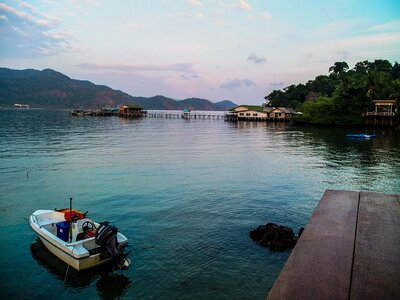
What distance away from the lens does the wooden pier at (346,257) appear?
441 centimetres

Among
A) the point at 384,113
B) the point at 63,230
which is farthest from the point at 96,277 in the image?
the point at 384,113

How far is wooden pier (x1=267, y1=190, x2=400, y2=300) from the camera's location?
173 inches

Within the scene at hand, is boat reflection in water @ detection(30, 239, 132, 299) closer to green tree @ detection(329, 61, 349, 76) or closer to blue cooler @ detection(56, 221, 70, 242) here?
blue cooler @ detection(56, 221, 70, 242)

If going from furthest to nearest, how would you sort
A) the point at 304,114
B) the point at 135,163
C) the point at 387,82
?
1. the point at 304,114
2. the point at 387,82
3. the point at 135,163

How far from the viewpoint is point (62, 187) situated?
25.6 m

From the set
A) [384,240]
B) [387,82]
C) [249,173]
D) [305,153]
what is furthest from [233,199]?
[387,82]

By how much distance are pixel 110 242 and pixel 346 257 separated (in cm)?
948

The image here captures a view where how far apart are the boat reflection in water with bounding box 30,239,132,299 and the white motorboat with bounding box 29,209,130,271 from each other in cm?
29

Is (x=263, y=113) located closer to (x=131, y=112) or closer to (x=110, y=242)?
(x=131, y=112)

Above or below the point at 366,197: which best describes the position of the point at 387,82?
above

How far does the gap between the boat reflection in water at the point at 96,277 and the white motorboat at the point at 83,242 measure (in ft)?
0.96

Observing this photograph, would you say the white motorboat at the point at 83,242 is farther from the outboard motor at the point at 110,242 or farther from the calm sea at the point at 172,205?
the calm sea at the point at 172,205

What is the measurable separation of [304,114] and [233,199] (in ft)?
296

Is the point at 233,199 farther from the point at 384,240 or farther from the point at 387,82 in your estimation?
the point at 387,82
